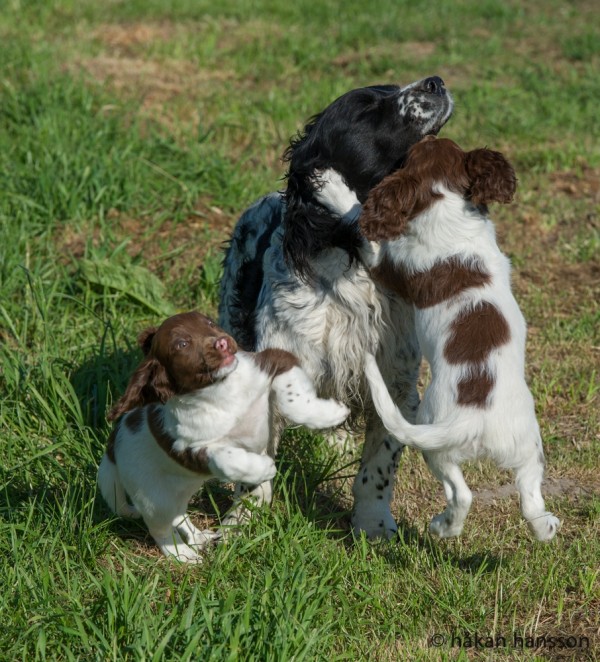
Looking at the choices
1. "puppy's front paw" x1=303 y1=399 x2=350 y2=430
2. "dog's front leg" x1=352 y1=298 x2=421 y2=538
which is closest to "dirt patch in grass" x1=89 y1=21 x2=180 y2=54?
"dog's front leg" x1=352 y1=298 x2=421 y2=538

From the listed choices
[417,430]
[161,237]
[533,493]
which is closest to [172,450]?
[417,430]

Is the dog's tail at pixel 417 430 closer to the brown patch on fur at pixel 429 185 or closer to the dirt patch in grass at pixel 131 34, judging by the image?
the brown patch on fur at pixel 429 185

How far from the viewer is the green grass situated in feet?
10.7

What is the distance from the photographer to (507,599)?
3424 millimetres

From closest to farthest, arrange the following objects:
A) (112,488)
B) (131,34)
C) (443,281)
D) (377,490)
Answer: (443,281) → (112,488) → (377,490) → (131,34)

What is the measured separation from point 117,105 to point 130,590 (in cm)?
460

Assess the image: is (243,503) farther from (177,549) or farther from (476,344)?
(476,344)

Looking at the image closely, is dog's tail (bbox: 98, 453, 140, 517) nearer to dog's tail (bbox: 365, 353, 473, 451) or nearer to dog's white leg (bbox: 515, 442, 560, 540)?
dog's tail (bbox: 365, 353, 473, 451)

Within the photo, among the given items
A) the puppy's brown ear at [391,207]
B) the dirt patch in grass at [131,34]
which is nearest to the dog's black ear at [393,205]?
the puppy's brown ear at [391,207]

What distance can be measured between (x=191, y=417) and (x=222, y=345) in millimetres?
289

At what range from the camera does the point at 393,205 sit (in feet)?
11.3

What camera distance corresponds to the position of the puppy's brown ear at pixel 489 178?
11.3 ft

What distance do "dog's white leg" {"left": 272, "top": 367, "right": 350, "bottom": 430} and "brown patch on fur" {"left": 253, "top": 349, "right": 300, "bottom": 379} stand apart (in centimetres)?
5

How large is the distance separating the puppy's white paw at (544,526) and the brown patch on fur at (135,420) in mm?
1355
